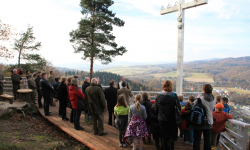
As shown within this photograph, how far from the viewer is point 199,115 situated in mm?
3180

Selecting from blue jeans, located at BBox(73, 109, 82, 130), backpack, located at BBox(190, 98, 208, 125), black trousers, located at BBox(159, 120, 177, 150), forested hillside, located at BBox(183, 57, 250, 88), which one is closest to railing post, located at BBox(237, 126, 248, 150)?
backpack, located at BBox(190, 98, 208, 125)

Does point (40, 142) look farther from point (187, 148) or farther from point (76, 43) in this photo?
point (76, 43)

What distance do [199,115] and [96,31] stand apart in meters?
10.3

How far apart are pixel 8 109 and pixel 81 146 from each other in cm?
390

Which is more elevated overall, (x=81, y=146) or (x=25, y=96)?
(x=25, y=96)

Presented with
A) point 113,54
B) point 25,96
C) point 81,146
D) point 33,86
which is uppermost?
point 113,54

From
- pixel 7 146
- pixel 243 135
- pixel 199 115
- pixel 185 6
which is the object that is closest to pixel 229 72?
pixel 185 6

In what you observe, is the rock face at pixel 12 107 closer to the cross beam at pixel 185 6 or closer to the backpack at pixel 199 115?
the backpack at pixel 199 115

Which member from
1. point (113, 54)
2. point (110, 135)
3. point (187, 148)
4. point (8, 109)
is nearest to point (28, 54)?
point (113, 54)

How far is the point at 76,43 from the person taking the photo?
11914 millimetres

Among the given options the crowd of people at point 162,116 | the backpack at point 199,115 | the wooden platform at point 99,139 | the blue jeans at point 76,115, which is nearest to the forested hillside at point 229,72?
the crowd of people at point 162,116

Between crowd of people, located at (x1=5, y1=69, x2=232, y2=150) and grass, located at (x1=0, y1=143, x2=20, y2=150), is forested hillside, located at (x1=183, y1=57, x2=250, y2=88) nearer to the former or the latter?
crowd of people, located at (x1=5, y1=69, x2=232, y2=150)

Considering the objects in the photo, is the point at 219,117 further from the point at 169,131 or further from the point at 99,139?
the point at 99,139

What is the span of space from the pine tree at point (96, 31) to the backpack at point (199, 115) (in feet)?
28.6
